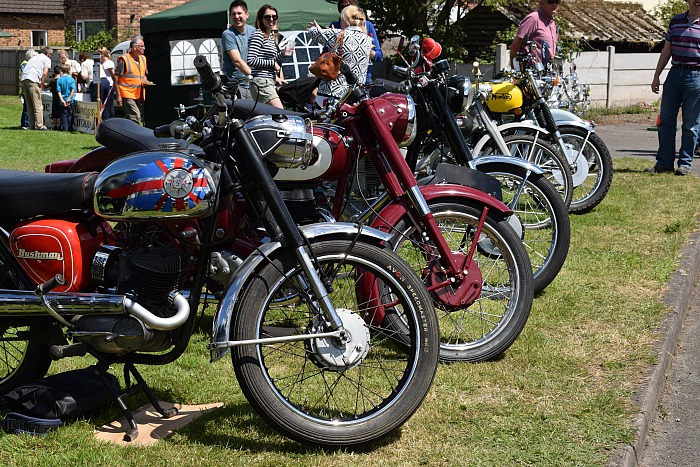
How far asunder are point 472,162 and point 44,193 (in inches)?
103

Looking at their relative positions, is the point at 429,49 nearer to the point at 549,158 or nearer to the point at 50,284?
the point at 549,158

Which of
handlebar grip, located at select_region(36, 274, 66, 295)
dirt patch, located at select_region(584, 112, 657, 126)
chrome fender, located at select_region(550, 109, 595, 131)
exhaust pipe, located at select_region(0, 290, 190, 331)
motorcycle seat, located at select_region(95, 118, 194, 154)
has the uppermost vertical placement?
motorcycle seat, located at select_region(95, 118, 194, 154)

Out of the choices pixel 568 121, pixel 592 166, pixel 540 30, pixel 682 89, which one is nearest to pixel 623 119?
pixel 682 89

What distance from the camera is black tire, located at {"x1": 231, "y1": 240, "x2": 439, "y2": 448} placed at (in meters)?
3.56

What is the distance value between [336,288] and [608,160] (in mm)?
5604

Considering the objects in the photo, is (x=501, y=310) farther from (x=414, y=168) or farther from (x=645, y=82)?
(x=645, y=82)

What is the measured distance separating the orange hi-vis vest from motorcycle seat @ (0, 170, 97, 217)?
12.3 meters

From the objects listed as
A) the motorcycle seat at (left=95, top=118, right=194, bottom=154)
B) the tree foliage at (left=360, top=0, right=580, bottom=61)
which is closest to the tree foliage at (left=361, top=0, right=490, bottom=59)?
the tree foliage at (left=360, top=0, right=580, bottom=61)

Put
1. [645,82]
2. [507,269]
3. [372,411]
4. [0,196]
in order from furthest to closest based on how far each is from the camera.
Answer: [645,82] < [507,269] < [0,196] < [372,411]

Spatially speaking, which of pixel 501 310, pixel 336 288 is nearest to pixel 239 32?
pixel 501 310

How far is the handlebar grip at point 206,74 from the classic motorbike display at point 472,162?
176cm

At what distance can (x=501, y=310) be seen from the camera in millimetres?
5004

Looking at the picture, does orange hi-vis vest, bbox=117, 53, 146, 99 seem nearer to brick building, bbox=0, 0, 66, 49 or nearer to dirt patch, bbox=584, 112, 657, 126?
dirt patch, bbox=584, 112, 657, 126

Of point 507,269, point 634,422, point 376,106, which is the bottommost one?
point 634,422
